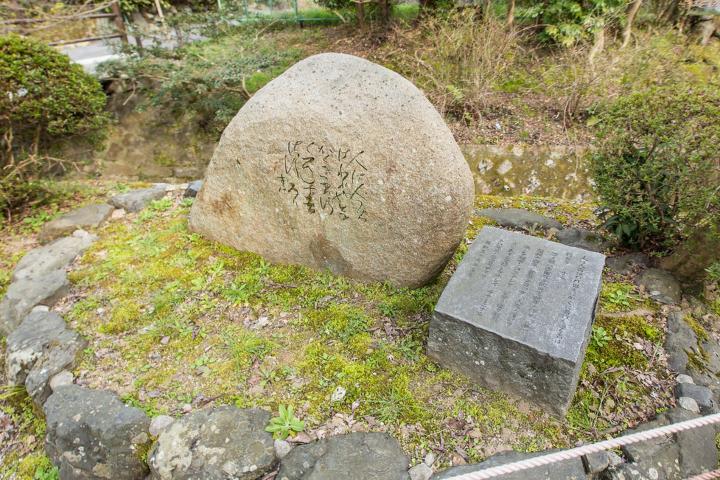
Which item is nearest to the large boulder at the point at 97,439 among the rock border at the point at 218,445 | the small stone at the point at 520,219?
the rock border at the point at 218,445

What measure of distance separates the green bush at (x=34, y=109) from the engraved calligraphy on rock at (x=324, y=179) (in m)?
3.54

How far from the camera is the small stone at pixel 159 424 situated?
264 centimetres

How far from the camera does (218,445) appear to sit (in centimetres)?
245

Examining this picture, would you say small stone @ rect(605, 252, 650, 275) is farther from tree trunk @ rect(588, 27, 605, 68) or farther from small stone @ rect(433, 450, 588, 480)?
tree trunk @ rect(588, 27, 605, 68)

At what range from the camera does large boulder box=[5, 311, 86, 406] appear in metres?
3.09

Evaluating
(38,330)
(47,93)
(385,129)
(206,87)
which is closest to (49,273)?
(38,330)

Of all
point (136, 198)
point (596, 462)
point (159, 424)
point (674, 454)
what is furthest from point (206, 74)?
point (674, 454)

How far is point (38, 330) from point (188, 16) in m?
6.83

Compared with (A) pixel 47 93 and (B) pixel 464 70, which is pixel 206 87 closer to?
(A) pixel 47 93

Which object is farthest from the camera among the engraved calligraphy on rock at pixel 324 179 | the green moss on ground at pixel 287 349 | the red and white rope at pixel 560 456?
the engraved calligraphy on rock at pixel 324 179

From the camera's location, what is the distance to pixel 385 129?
3098 mm

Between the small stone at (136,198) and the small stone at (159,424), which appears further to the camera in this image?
the small stone at (136,198)

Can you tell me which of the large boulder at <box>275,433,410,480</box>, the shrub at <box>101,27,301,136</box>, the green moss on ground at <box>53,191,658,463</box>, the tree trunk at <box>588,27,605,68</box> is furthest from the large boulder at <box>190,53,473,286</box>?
the tree trunk at <box>588,27,605,68</box>

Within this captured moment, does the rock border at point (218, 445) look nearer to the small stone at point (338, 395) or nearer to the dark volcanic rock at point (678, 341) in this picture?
the dark volcanic rock at point (678, 341)
